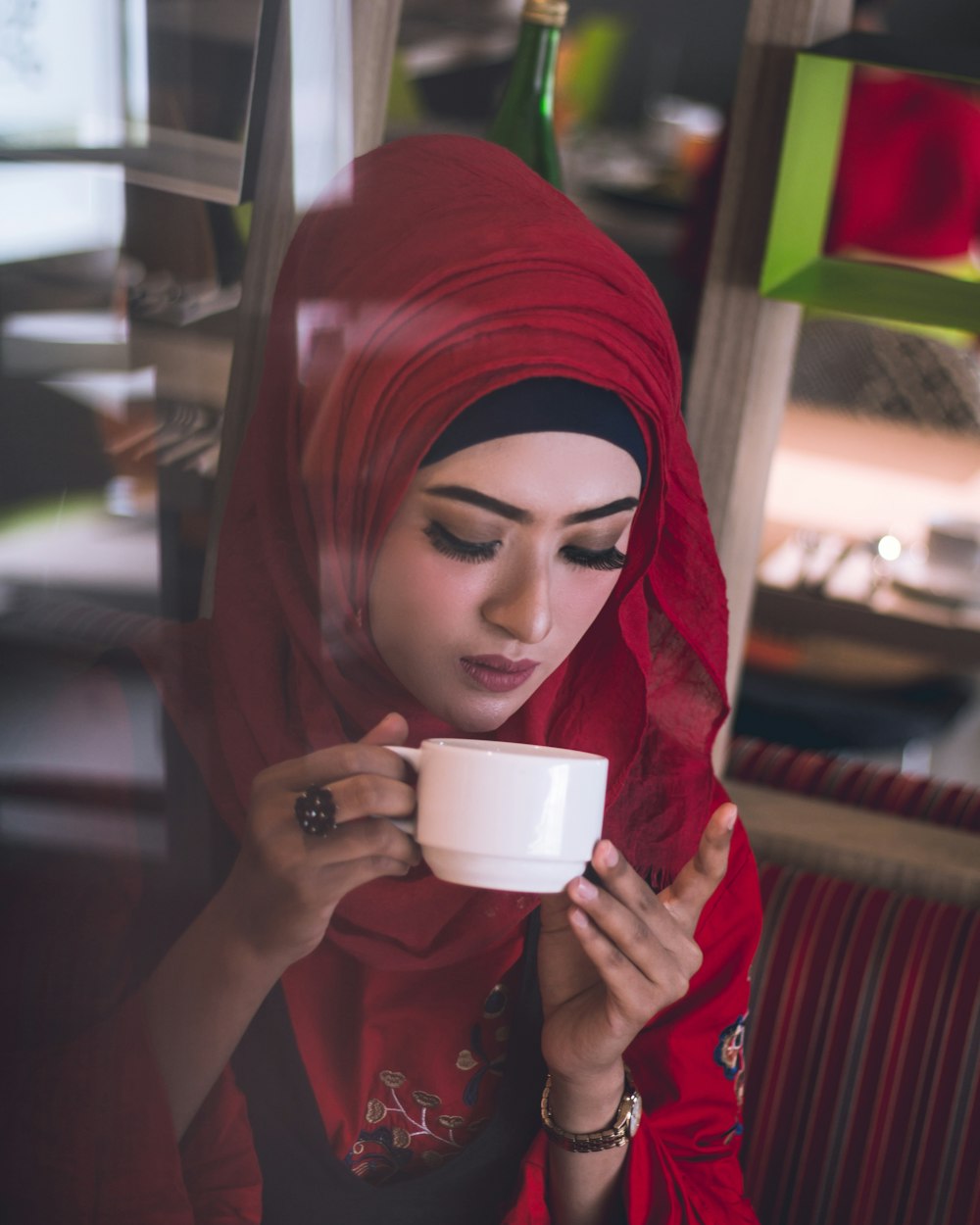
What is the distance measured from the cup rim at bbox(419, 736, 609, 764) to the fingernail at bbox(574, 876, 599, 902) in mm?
57

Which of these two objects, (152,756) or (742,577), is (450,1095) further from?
(742,577)

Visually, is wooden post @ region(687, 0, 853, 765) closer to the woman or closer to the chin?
the woman

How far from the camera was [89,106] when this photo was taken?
54 cm

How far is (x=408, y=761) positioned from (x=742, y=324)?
533 millimetres

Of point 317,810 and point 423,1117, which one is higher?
point 317,810

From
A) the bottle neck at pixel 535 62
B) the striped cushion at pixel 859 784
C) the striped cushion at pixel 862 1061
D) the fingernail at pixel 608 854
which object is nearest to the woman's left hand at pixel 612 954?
the fingernail at pixel 608 854

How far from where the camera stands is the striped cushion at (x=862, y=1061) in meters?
0.97

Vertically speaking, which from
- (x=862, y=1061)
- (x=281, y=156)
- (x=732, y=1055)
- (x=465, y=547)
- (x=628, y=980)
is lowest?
(x=862, y=1061)

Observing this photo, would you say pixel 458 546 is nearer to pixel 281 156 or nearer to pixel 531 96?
pixel 281 156

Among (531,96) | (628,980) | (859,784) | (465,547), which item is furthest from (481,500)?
(859,784)

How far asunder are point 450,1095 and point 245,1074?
0.13 metres

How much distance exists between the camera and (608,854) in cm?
57

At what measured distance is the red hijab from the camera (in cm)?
56

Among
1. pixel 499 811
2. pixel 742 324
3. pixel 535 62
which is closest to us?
pixel 499 811
